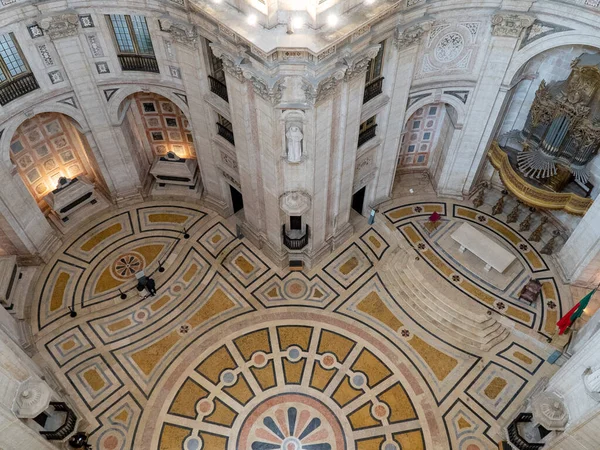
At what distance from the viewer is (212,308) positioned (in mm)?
24266

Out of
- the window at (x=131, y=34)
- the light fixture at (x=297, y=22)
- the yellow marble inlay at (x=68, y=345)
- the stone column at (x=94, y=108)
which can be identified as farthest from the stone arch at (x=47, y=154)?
the light fixture at (x=297, y=22)

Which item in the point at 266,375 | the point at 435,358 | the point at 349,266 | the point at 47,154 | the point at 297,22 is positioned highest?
the point at 47,154

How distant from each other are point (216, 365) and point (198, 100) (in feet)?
38.0

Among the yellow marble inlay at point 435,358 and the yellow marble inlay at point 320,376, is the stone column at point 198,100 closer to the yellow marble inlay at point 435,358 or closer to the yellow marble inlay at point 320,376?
the yellow marble inlay at point 320,376

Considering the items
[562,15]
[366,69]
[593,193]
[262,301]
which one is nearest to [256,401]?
[262,301]

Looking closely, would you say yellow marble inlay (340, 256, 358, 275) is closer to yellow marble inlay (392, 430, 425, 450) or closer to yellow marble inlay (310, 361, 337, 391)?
yellow marble inlay (310, 361, 337, 391)

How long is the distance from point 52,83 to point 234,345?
1368cm

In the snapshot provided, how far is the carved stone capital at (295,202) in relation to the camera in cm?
2184

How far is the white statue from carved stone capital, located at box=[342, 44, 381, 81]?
2653 millimetres

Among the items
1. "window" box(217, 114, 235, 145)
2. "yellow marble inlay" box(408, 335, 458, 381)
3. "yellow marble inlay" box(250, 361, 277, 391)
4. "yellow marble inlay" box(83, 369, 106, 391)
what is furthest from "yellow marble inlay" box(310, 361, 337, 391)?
"window" box(217, 114, 235, 145)

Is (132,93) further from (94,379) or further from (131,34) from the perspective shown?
(94,379)

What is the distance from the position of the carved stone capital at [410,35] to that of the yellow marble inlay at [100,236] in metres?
16.6

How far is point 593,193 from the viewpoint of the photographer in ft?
75.9

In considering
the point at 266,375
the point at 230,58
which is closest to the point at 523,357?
the point at 266,375
